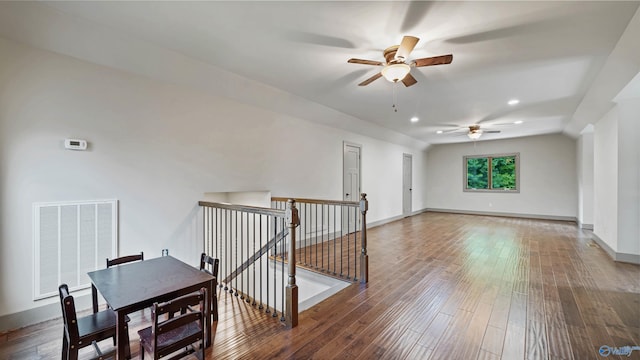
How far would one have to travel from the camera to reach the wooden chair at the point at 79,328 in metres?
1.65

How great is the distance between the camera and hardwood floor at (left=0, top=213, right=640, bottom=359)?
2.16 m

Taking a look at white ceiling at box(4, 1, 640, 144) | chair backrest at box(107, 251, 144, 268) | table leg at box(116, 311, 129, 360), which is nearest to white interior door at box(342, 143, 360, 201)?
white ceiling at box(4, 1, 640, 144)

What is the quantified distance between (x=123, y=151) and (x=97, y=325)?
1946 mm

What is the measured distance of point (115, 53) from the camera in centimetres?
284

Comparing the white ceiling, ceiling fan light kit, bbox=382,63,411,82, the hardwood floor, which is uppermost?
the white ceiling

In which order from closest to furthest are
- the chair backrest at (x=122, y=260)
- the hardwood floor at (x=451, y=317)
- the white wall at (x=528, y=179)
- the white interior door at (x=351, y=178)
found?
the hardwood floor at (x=451, y=317), the chair backrest at (x=122, y=260), the white interior door at (x=351, y=178), the white wall at (x=528, y=179)

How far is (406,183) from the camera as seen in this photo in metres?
9.76

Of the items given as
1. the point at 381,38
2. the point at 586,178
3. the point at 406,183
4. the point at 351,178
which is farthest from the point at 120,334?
the point at 586,178

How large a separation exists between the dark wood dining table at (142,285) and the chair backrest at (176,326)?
0.37 feet

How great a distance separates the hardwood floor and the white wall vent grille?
1.39 feet

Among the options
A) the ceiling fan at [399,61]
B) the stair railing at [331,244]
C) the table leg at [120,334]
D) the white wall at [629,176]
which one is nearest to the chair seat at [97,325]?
the table leg at [120,334]

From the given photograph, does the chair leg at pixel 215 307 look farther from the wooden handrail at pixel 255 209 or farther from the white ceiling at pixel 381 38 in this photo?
the white ceiling at pixel 381 38

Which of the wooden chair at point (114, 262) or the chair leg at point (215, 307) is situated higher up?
the wooden chair at point (114, 262)

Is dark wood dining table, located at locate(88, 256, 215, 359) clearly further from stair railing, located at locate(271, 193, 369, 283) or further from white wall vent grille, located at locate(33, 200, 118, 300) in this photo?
stair railing, located at locate(271, 193, 369, 283)
